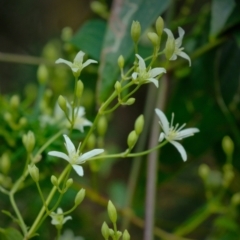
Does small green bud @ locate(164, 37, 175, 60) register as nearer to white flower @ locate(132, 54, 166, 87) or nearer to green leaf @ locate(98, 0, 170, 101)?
white flower @ locate(132, 54, 166, 87)

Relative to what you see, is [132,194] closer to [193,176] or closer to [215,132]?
[215,132]

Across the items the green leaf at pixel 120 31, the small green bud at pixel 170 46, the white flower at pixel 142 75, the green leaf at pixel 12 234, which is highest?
the green leaf at pixel 120 31

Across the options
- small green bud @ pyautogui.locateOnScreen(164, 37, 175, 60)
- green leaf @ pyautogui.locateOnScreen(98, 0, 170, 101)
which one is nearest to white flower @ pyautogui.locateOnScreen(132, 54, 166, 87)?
small green bud @ pyautogui.locateOnScreen(164, 37, 175, 60)

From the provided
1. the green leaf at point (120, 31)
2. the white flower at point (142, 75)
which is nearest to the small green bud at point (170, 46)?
the white flower at point (142, 75)

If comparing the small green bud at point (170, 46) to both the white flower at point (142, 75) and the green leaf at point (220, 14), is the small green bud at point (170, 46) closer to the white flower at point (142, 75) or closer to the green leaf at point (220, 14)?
the white flower at point (142, 75)

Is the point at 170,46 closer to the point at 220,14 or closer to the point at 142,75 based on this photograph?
the point at 142,75
